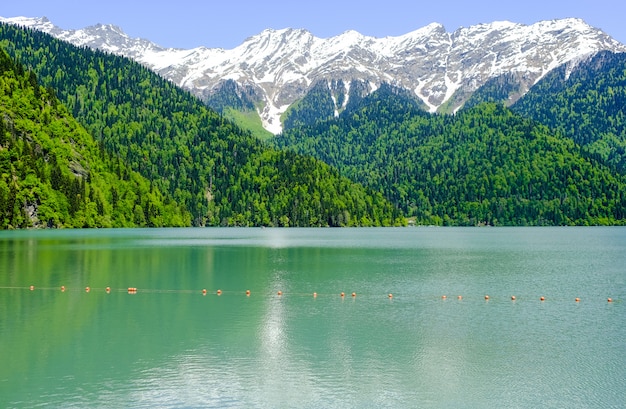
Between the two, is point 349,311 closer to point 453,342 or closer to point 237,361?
point 453,342

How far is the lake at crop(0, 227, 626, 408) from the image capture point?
31.6m

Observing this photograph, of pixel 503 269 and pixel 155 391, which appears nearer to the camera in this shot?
pixel 155 391

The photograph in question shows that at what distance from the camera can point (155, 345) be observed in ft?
137

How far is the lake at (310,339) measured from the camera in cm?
3164

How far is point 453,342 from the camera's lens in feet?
142

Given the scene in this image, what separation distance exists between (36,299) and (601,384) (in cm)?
4889

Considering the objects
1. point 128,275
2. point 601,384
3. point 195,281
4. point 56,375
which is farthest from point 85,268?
point 601,384

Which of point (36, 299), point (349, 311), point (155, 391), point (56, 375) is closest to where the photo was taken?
point (155, 391)

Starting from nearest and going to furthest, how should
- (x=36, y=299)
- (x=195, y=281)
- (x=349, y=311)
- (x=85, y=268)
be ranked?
(x=349, y=311), (x=36, y=299), (x=195, y=281), (x=85, y=268)

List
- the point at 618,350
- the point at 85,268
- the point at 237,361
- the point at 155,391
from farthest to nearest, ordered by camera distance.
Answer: the point at 85,268
the point at 618,350
the point at 237,361
the point at 155,391

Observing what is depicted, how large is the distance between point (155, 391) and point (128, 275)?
5314 cm

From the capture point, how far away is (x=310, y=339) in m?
43.9

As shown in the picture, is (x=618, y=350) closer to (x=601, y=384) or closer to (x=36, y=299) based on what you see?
(x=601, y=384)

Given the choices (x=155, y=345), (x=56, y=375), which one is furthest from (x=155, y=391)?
(x=155, y=345)
